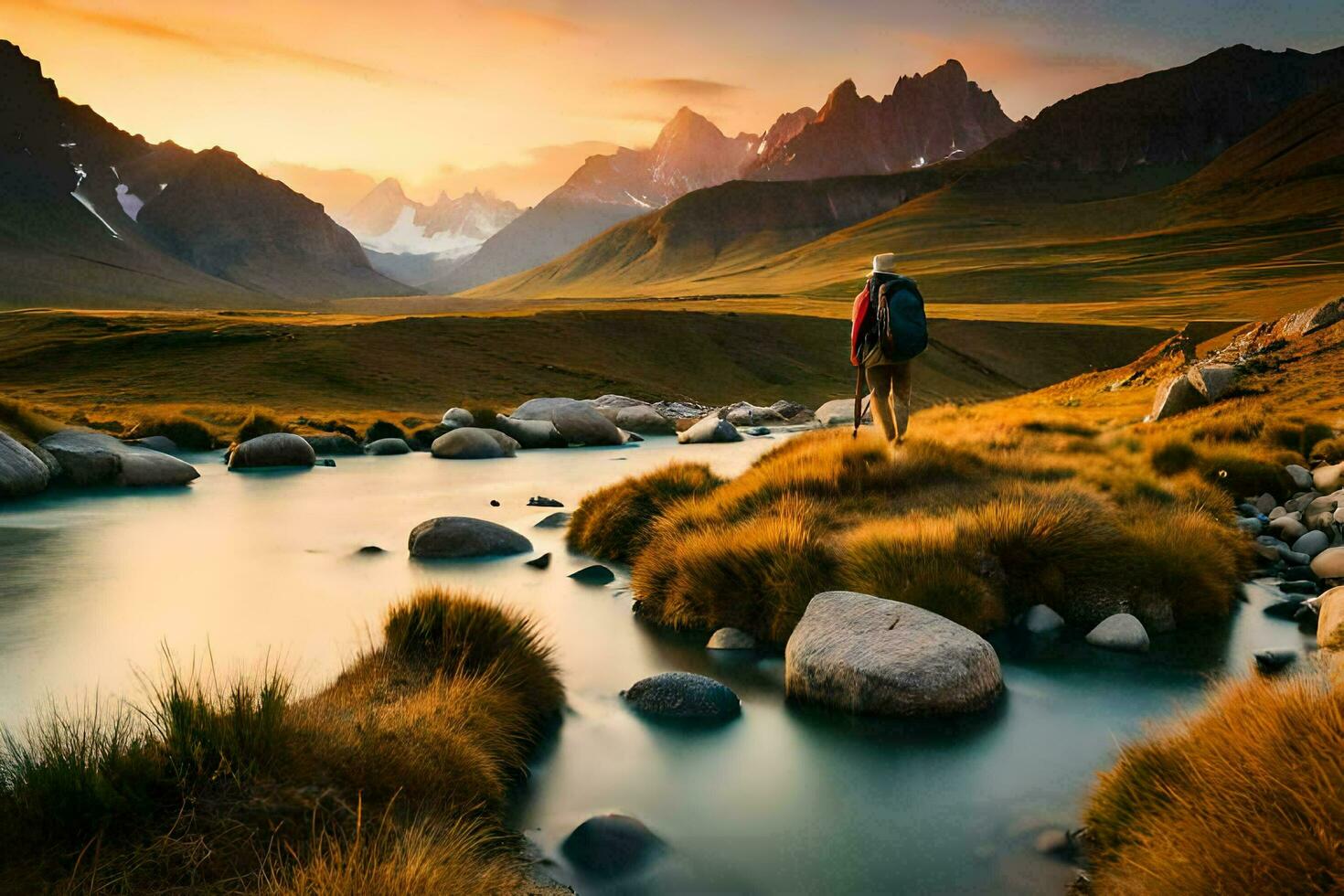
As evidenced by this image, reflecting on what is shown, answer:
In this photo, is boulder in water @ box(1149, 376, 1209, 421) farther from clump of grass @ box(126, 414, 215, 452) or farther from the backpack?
clump of grass @ box(126, 414, 215, 452)

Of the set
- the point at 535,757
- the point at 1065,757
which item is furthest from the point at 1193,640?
the point at 535,757

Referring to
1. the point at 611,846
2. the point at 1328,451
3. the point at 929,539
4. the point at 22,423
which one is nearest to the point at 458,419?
the point at 22,423

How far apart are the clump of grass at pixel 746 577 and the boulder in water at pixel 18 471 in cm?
1818

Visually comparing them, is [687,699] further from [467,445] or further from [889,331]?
[467,445]

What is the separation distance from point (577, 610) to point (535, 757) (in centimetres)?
460

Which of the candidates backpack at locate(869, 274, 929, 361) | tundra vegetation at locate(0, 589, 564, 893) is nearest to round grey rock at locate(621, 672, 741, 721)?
tundra vegetation at locate(0, 589, 564, 893)

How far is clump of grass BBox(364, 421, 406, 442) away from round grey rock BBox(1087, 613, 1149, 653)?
30.2m

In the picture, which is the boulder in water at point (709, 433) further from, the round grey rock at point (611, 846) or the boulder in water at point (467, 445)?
the round grey rock at point (611, 846)

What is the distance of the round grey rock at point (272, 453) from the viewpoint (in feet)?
95.4

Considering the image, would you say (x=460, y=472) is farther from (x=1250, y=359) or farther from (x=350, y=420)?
(x=1250, y=359)

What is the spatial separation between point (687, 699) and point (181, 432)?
31.6m

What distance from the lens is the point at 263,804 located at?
4.49 metres

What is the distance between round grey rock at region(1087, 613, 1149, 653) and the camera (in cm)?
980

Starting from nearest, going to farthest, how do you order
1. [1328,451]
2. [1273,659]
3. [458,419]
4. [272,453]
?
[1273,659] < [1328,451] < [272,453] < [458,419]
